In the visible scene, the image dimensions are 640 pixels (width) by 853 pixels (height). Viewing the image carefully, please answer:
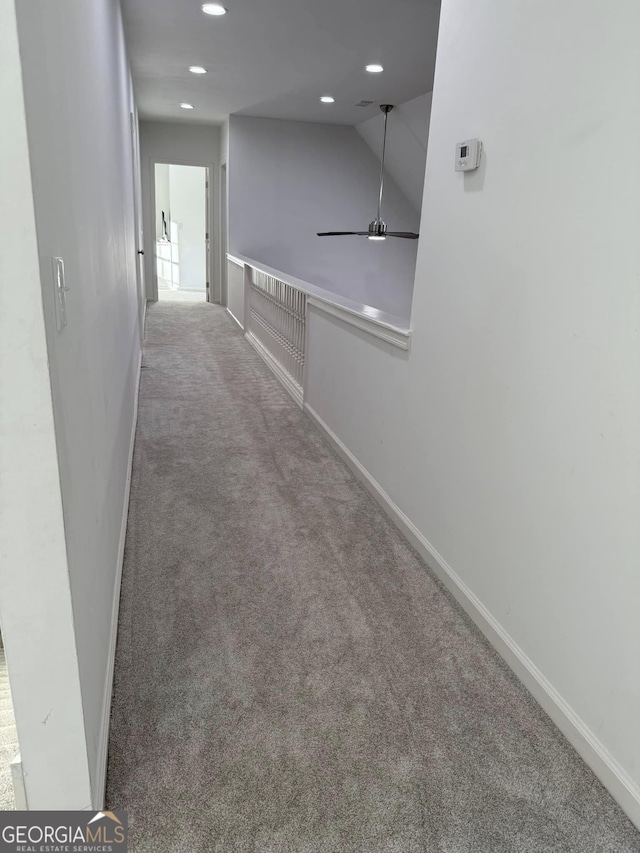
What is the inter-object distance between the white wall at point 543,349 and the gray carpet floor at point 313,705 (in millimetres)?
157

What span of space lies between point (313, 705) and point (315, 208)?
6903mm

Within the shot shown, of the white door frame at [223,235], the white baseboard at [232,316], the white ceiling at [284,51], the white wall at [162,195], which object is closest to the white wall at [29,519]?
the white ceiling at [284,51]

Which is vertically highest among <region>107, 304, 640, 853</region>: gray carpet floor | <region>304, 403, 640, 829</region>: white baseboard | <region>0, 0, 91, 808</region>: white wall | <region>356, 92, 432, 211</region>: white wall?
<region>356, 92, 432, 211</region>: white wall

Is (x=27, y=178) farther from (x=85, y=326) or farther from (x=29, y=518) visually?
(x=85, y=326)

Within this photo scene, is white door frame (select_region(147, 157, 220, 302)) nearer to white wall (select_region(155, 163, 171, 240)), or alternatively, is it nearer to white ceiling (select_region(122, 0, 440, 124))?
white ceiling (select_region(122, 0, 440, 124))

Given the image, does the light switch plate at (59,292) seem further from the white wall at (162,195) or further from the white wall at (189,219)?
the white wall at (162,195)

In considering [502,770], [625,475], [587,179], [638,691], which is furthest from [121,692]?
[587,179]

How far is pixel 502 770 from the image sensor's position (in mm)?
1489

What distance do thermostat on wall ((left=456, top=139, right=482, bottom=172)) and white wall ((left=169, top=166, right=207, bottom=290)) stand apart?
31.5 feet

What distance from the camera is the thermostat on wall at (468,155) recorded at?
6.43 feet

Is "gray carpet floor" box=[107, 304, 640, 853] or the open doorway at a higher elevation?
the open doorway

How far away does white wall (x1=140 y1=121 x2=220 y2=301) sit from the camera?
27.3 ft

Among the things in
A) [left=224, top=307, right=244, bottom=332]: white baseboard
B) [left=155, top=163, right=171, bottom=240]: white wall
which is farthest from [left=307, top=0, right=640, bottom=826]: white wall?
[left=155, top=163, right=171, bottom=240]: white wall

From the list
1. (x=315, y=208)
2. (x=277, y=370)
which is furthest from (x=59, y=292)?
(x=315, y=208)
